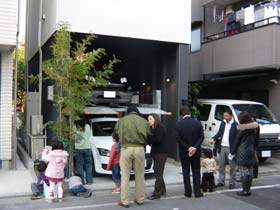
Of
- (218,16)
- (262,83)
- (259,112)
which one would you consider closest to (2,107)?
(259,112)

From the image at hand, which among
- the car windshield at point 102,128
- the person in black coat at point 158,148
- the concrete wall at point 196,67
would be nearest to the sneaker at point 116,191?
the person in black coat at point 158,148

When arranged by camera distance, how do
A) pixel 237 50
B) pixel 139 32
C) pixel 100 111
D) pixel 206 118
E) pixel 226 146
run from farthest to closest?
pixel 237 50 < pixel 206 118 < pixel 139 32 < pixel 100 111 < pixel 226 146

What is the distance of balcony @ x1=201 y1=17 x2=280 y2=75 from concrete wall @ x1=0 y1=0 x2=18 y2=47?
8.17 m

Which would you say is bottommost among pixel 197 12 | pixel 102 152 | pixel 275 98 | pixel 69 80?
pixel 102 152

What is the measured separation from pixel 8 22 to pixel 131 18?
366 cm

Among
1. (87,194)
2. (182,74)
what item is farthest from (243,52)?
(87,194)

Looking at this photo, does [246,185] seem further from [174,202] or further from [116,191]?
[116,191]

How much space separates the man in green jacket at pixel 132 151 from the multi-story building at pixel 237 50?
735cm

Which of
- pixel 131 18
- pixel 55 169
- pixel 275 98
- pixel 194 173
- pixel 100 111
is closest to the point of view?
pixel 55 169

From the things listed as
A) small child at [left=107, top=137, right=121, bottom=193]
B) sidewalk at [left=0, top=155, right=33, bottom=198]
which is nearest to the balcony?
small child at [left=107, top=137, right=121, bottom=193]

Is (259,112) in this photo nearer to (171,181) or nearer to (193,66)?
(171,181)

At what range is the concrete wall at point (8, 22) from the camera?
389 inches

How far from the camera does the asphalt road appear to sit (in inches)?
290

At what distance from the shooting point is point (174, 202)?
7.72 m
